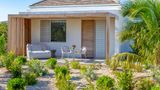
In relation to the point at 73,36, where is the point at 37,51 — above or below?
below

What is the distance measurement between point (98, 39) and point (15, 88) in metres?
13.1

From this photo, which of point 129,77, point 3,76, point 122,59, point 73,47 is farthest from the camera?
point 73,47

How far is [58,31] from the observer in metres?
23.9

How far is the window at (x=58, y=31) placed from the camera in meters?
23.7

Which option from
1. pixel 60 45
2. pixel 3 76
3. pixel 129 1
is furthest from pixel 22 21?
pixel 129 1

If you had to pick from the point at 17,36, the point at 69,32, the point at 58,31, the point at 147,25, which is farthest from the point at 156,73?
the point at 58,31

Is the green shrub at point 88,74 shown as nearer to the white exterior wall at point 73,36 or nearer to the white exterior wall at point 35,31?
the white exterior wall at point 73,36

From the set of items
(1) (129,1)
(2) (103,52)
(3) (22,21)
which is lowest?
(2) (103,52)

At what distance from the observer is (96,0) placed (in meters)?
23.7

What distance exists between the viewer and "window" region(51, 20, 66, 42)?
2373cm

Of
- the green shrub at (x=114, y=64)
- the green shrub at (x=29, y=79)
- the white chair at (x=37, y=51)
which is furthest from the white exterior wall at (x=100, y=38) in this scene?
the green shrub at (x=29, y=79)

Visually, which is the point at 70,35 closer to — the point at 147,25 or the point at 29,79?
the point at 29,79

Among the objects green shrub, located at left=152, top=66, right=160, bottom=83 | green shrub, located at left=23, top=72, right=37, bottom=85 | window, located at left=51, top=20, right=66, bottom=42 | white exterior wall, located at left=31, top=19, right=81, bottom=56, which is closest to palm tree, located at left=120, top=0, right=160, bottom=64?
green shrub, located at left=152, top=66, right=160, bottom=83

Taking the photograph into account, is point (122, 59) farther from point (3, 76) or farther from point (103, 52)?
point (103, 52)
